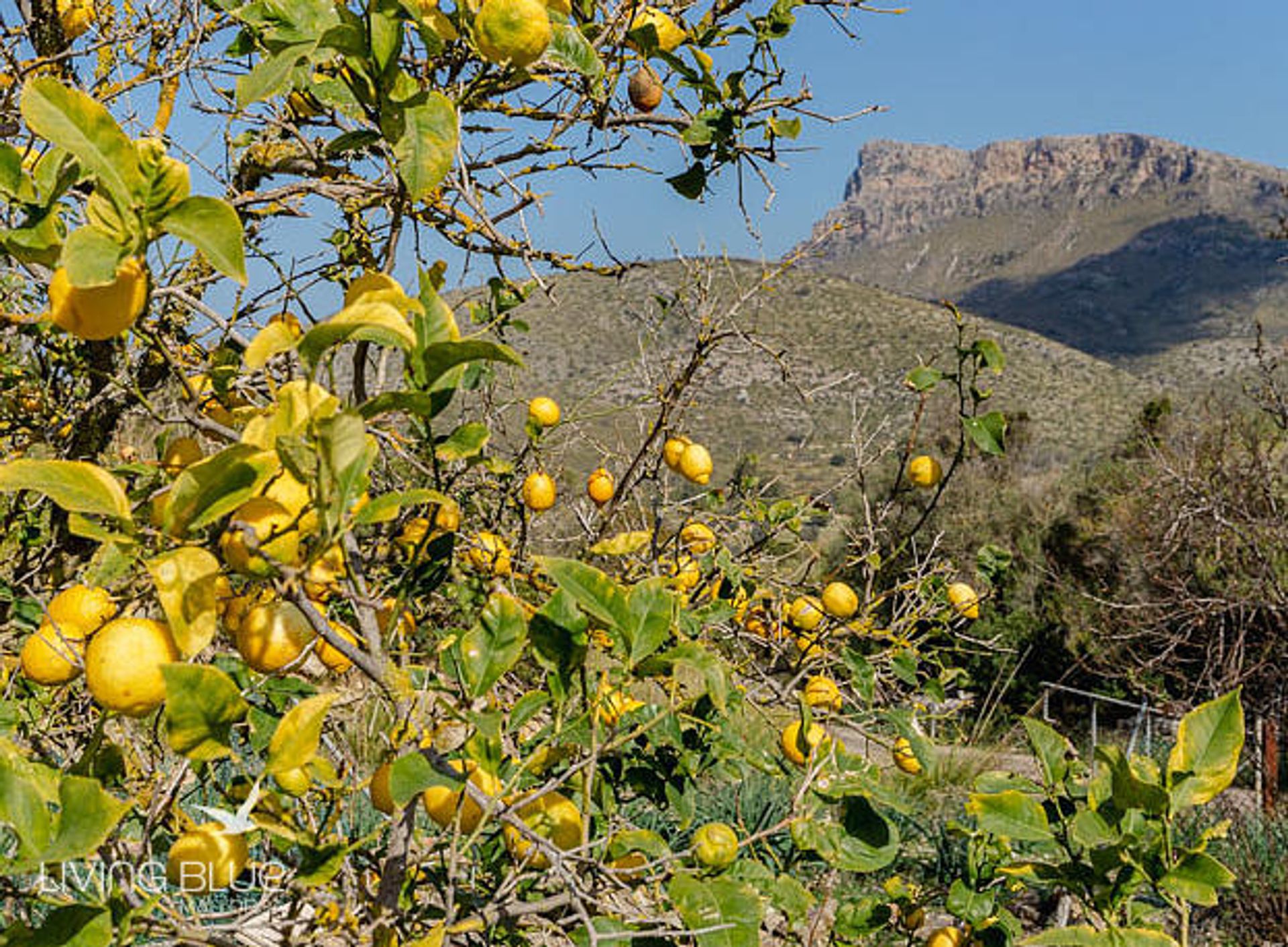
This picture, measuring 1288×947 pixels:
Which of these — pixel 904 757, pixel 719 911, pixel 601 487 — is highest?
pixel 601 487

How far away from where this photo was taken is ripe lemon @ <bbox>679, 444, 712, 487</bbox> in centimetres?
203

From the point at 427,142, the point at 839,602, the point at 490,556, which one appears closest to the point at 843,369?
the point at 839,602

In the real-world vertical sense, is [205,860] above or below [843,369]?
below

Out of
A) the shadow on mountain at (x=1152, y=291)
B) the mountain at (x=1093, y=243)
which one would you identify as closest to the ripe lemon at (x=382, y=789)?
the mountain at (x=1093, y=243)

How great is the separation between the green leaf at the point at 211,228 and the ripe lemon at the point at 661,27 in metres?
0.74

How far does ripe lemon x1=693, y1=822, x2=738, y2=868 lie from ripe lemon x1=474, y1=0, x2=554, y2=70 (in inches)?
27.5

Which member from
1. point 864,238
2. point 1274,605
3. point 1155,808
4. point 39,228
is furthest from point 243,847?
point 864,238

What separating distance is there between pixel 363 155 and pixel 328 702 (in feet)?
3.37

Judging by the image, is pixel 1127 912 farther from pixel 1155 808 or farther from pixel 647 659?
pixel 647 659

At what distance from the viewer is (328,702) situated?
65 cm

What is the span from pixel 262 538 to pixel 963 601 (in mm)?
1659

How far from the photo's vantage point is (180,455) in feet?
2.85

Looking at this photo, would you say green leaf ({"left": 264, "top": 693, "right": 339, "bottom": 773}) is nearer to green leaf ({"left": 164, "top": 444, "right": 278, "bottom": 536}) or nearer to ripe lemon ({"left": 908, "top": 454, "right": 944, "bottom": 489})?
green leaf ({"left": 164, "top": 444, "right": 278, "bottom": 536})

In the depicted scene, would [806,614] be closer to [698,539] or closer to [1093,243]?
[698,539]
